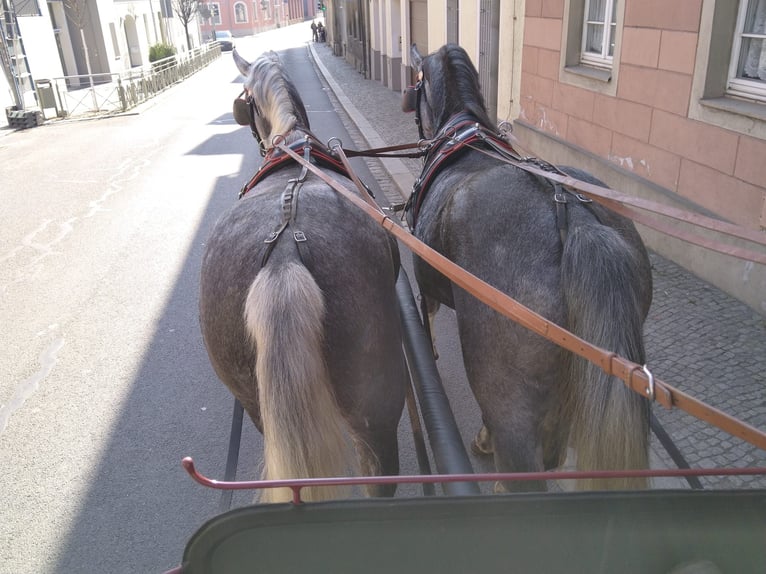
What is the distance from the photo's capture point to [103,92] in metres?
22.1

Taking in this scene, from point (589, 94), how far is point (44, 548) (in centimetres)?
668

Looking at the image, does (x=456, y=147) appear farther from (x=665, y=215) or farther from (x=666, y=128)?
(x=666, y=128)

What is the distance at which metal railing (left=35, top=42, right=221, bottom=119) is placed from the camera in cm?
1733

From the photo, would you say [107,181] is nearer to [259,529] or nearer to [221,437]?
[221,437]

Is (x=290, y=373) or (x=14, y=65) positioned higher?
(x=14, y=65)

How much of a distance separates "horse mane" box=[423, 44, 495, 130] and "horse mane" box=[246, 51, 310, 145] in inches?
33.9

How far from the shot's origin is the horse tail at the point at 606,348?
5.92ft

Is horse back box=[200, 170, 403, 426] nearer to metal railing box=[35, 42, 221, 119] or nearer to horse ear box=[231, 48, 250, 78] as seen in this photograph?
horse ear box=[231, 48, 250, 78]

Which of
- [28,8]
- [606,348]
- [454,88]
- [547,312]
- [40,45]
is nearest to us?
[606,348]

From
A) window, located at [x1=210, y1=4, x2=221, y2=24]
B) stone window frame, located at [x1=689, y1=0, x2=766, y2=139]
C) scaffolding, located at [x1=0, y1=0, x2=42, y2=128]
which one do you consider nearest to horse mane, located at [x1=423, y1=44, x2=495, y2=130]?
stone window frame, located at [x1=689, y1=0, x2=766, y2=139]

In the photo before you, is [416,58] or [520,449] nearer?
[520,449]

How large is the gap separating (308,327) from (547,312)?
798 millimetres

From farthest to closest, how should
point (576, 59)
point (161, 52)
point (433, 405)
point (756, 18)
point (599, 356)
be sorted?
point (161, 52), point (576, 59), point (756, 18), point (433, 405), point (599, 356)

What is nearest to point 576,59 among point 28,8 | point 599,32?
point 599,32
